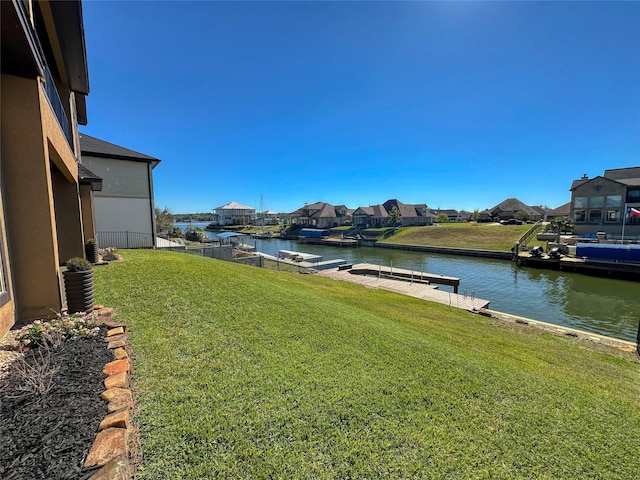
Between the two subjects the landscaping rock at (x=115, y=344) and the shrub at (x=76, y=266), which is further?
the shrub at (x=76, y=266)

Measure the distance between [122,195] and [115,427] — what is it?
17.4 metres

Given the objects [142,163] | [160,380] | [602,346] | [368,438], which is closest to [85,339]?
[160,380]

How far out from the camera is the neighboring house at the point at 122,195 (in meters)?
15.4

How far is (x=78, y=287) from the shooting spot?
4.47 m

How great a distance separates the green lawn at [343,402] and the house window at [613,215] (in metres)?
45.2

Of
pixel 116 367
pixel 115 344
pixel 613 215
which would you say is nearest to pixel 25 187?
pixel 115 344

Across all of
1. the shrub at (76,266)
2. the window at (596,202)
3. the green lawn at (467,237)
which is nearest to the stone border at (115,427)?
the shrub at (76,266)

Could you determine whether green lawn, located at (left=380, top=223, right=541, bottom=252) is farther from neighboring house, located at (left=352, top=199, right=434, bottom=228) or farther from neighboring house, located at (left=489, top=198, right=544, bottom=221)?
neighboring house, located at (left=489, top=198, right=544, bottom=221)

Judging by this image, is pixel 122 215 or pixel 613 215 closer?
pixel 122 215

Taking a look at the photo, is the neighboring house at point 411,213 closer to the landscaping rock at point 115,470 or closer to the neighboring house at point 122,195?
the neighboring house at point 122,195

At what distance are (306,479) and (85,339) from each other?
11.4ft

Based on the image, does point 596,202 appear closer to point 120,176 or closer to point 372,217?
point 372,217

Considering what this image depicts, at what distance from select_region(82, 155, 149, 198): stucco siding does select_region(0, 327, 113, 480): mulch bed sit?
50.9ft

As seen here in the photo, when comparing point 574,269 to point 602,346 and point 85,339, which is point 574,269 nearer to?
point 602,346
